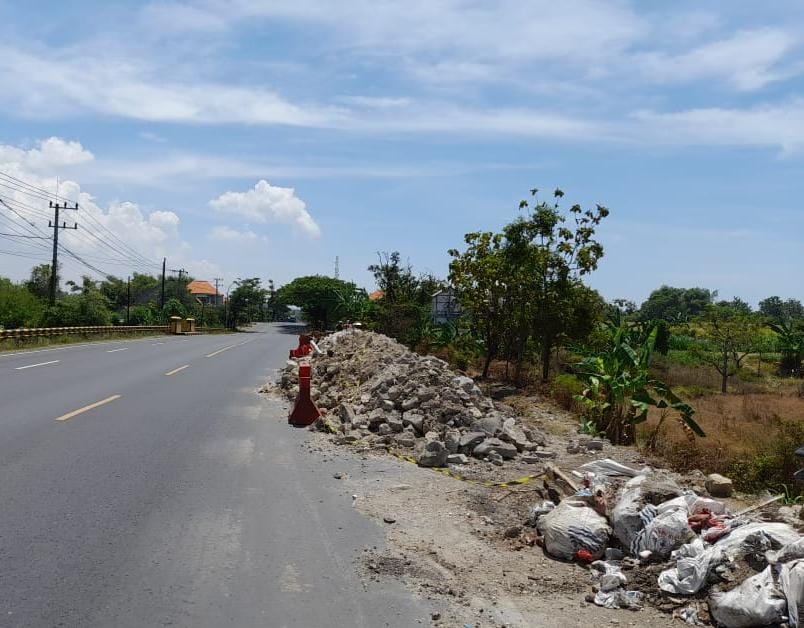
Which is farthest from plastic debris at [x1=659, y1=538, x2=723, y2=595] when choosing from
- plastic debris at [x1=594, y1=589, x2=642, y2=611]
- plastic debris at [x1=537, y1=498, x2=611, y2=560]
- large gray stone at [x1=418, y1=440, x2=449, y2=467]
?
large gray stone at [x1=418, y1=440, x2=449, y2=467]

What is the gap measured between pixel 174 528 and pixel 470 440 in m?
5.05

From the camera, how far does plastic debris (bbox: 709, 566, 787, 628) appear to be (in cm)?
460

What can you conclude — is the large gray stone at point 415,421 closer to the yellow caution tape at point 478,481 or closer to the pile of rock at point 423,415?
the pile of rock at point 423,415

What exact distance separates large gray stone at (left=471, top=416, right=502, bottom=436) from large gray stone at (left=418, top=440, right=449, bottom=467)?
4.08ft

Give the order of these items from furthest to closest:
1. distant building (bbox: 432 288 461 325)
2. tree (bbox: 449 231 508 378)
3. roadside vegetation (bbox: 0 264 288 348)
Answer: roadside vegetation (bbox: 0 264 288 348)
distant building (bbox: 432 288 461 325)
tree (bbox: 449 231 508 378)

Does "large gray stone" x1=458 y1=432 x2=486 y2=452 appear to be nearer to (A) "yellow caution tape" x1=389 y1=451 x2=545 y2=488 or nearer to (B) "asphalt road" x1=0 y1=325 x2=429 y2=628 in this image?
(A) "yellow caution tape" x1=389 y1=451 x2=545 y2=488

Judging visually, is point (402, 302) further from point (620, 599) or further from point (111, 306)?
point (111, 306)

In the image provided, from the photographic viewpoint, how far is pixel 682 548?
→ 568 centimetres

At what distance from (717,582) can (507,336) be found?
775 inches

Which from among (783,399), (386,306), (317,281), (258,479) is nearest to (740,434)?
(258,479)

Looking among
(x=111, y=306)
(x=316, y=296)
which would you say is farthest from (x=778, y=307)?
(x=111, y=306)

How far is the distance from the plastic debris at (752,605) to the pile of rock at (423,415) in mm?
5230

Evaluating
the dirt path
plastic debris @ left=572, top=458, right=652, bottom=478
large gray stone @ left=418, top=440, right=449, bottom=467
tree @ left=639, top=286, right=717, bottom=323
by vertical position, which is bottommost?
the dirt path

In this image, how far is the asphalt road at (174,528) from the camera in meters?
4.77
